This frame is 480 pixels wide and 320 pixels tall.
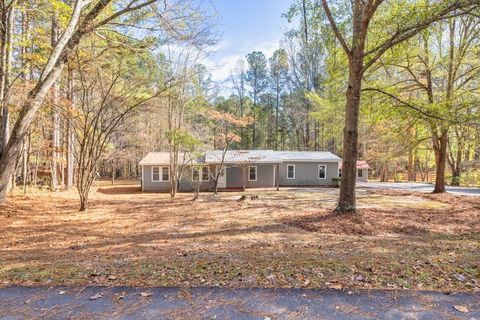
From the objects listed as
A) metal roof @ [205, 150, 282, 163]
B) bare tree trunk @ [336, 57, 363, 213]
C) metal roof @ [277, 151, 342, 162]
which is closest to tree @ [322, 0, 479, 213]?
bare tree trunk @ [336, 57, 363, 213]

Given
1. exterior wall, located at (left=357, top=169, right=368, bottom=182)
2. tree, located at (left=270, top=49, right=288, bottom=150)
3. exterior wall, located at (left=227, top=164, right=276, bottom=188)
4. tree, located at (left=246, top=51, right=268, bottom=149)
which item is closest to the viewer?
exterior wall, located at (left=227, top=164, right=276, bottom=188)

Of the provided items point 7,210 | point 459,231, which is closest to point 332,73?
point 459,231

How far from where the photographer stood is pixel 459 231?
270 inches

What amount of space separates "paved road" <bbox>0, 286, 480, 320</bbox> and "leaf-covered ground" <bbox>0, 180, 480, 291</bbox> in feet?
0.64

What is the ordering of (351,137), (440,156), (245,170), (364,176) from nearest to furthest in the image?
(351,137) → (440,156) → (245,170) → (364,176)

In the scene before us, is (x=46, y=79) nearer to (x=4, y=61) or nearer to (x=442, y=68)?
(x=4, y=61)

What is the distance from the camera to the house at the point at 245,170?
21.7 m

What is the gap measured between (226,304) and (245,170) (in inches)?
796

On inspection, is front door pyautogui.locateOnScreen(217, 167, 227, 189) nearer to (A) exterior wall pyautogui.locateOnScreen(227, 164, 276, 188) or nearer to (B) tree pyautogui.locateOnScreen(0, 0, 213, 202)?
(A) exterior wall pyautogui.locateOnScreen(227, 164, 276, 188)

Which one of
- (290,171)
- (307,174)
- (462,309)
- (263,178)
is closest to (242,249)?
(462,309)

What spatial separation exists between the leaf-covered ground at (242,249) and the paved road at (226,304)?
0.19 metres

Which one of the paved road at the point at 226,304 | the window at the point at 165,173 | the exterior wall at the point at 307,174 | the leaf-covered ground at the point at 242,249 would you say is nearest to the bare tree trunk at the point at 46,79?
the leaf-covered ground at the point at 242,249

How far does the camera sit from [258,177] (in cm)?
2369

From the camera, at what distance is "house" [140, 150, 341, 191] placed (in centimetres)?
2167
